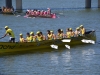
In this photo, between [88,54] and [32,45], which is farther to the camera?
[88,54]

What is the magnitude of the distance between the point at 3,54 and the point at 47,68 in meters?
4.70

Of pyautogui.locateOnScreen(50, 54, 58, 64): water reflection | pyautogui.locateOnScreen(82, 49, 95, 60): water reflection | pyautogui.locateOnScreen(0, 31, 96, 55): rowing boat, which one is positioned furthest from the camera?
pyautogui.locateOnScreen(82, 49, 95, 60): water reflection

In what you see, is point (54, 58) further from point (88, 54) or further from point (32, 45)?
point (88, 54)

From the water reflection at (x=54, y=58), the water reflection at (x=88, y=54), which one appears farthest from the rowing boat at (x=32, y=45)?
the water reflection at (x=88, y=54)

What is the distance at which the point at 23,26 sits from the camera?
199 ft

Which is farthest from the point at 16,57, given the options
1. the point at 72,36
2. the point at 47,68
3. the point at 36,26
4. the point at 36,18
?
the point at 36,18

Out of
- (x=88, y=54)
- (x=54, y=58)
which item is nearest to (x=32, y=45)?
(x=54, y=58)

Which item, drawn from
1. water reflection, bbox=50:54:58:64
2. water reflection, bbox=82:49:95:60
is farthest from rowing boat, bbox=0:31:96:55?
water reflection, bbox=82:49:95:60

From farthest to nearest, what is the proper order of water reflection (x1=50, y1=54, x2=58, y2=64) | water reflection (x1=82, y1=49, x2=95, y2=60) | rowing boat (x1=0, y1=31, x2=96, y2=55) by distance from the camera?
1. water reflection (x1=82, y1=49, x2=95, y2=60)
2. rowing boat (x1=0, y1=31, x2=96, y2=55)
3. water reflection (x1=50, y1=54, x2=58, y2=64)

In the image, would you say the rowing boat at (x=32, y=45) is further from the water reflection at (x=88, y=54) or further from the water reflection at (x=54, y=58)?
the water reflection at (x=88, y=54)

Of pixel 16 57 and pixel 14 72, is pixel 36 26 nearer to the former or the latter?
pixel 16 57

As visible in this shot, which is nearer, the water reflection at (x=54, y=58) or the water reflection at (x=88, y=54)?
the water reflection at (x=54, y=58)

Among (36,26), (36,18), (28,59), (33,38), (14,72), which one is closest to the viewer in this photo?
(14,72)

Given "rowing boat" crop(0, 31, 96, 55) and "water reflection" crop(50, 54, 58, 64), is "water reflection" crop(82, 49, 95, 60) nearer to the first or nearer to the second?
"rowing boat" crop(0, 31, 96, 55)
